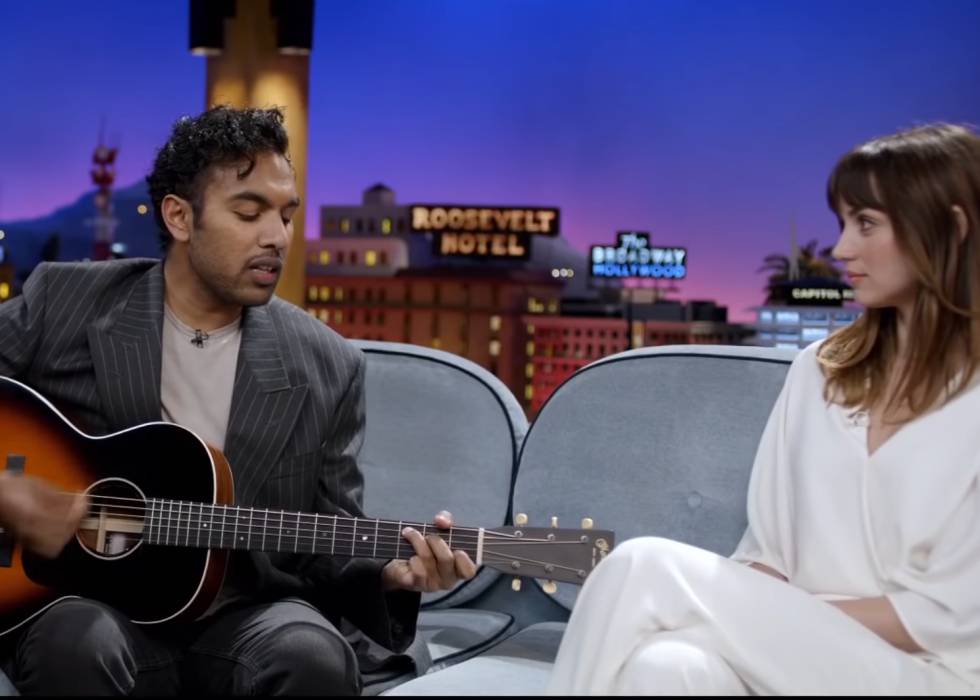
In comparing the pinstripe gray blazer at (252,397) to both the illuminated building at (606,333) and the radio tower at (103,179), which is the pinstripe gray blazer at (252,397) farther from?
the radio tower at (103,179)

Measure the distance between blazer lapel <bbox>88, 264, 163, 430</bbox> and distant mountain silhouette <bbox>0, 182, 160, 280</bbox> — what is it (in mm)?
5349

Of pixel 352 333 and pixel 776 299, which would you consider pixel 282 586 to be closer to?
pixel 776 299

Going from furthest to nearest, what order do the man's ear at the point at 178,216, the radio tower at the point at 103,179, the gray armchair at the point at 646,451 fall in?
the radio tower at the point at 103,179
the gray armchair at the point at 646,451
the man's ear at the point at 178,216

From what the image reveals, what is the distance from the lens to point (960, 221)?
172 cm

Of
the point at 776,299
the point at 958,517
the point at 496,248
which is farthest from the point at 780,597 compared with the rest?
the point at 496,248

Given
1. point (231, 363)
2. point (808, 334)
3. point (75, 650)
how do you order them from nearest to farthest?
point (75, 650) → point (231, 363) → point (808, 334)

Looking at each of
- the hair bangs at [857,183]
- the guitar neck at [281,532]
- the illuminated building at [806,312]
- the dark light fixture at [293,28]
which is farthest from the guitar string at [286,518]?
the dark light fixture at [293,28]

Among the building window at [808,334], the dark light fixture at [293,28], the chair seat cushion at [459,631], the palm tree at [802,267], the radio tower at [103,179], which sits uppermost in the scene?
the dark light fixture at [293,28]

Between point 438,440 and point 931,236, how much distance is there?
49.1 inches

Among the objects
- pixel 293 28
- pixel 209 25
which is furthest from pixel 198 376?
pixel 209 25

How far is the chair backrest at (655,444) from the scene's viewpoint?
2.28 meters

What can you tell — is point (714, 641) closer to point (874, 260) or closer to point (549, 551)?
point (549, 551)

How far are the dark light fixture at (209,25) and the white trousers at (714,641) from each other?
4295mm

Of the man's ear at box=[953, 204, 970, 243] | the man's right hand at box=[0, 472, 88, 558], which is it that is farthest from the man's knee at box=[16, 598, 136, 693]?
the man's ear at box=[953, 204, 970, 243]
